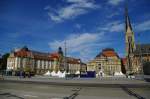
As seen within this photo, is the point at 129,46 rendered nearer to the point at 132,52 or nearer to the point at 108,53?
the point at 132,52

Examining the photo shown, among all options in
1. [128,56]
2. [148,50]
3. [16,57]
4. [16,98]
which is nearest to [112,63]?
[128,56]

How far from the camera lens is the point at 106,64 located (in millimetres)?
129125

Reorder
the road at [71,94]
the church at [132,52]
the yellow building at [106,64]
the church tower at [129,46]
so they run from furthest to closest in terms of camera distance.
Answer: the yellow building at [106,64] < the church tower at [129,46] < the church at [132,52] < the road at [71,94]

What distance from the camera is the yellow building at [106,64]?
128500 mm

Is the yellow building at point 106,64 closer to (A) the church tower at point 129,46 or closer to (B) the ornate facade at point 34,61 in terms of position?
(A) the church tower at point 129,46

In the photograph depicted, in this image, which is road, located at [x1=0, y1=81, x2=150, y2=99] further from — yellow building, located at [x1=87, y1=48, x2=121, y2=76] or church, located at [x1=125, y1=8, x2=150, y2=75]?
yellow building, located at [x1=87, y1=48, x2=121, y2=76]

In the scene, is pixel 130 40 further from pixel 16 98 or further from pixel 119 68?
pixel 16 98

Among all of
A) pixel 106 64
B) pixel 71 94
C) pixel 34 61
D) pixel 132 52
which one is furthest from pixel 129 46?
pixel 71 94

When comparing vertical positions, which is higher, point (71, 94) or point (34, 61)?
point (34, 61)

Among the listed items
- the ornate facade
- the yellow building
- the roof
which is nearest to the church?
the yellow building

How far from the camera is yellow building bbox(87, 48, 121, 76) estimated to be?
128m

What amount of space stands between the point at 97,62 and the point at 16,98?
400 feet

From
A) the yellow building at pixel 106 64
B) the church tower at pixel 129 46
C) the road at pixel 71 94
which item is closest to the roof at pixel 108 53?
the yellow building at pixel 106 64

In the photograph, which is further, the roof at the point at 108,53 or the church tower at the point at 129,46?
the roof at the point at 108,53
